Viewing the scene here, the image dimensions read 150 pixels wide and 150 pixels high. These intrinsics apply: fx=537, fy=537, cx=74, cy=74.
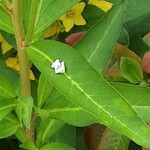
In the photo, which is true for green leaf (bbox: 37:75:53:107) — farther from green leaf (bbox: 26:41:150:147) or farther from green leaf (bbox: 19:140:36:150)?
green leaf (bbox: 26:41:150:147)

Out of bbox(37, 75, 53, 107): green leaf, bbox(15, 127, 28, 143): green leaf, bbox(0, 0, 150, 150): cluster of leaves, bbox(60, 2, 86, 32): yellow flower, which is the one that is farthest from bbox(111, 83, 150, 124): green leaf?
bbox(60, 2, 86, 32): yellow flower

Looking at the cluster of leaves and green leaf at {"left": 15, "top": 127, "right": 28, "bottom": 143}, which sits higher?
the cluster of leaves

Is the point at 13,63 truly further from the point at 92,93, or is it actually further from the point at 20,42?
the point at 92,93

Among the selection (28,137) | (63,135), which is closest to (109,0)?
(63,135)

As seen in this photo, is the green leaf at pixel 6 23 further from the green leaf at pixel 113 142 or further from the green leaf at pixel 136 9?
the green leaf at pixel 136 9

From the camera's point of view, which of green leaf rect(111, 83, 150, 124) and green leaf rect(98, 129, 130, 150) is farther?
green leaf rect(98, 129, 130, 150)

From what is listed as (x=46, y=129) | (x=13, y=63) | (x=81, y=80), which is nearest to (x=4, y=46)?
(x=13, y=63)

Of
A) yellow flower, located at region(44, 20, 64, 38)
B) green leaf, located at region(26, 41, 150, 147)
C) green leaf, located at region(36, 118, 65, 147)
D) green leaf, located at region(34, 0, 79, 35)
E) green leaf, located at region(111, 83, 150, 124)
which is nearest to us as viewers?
green leaf, located at region(26, 41, 150, 147)
